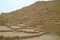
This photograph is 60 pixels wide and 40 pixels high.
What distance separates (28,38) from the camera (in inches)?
187

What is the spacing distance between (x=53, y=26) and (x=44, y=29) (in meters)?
0.45

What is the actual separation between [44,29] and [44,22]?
1.66ft

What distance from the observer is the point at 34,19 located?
22.1 ft

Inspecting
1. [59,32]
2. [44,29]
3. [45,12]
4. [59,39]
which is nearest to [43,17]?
[45,12]

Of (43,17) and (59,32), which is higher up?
(43,17)

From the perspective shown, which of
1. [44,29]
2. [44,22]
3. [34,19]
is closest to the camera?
[44,29]

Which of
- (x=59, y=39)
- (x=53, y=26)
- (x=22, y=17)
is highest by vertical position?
(x=22, y=17)

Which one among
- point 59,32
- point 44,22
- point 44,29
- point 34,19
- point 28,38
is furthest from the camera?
point 34,19

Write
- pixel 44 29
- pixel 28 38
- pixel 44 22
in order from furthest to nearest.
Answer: pixel 44 22 < pixel 44 29 < pixel 28 38

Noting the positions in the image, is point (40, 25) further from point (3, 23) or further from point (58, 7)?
point (3, 23)

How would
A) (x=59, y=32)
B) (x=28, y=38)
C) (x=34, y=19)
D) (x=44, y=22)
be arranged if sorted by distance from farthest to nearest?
(x=34, y=19)
(x=44, y=22)
(x=59, y=32)
(x=28, y=38)

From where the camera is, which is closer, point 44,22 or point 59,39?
point 59,39

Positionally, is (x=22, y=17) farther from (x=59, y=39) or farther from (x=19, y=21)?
(x=59, y=39)

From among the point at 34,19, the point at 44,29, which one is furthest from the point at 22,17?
the point at 44,29
